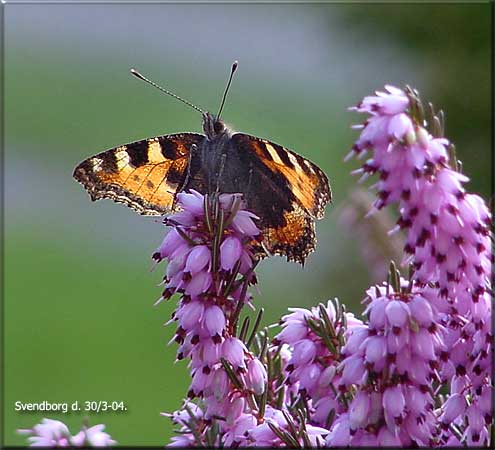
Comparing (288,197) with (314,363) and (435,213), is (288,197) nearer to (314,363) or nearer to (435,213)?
(314,363)

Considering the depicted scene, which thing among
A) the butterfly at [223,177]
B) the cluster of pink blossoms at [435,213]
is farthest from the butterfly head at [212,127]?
the cluster of pink blossoms at [435,213]

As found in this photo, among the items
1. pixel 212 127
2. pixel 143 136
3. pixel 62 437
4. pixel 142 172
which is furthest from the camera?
pixel 143 136

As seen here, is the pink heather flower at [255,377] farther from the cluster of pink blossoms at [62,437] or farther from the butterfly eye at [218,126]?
the butterfly eye at [218,126]

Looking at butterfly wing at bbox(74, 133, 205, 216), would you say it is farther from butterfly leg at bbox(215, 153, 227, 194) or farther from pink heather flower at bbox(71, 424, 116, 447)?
pink heather flower at bbox(71, 424, 116, 447)

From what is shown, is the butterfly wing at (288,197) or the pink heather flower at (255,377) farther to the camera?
the butterfly wing at (288,197)

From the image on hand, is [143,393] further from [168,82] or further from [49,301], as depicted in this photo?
[168,82]

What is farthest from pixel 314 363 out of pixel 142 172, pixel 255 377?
pixel 142 172
